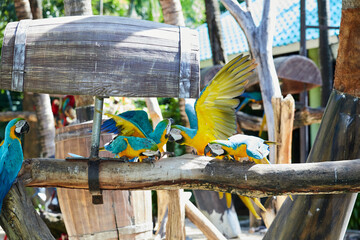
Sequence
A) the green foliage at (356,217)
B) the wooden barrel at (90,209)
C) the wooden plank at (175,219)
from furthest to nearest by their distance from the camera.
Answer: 1. the green foliage at (356,217)
2. the wooden plank at (175,219)
3. the wooden barrel at (90,209)

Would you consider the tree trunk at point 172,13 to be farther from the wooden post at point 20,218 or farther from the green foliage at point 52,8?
the green foliage at point 52,8

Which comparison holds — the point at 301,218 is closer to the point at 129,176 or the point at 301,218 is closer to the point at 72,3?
the point at 129,176

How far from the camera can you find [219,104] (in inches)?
110

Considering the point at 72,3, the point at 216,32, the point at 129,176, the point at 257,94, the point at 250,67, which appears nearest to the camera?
the point at 129,176

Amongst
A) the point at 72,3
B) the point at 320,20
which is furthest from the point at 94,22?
the point at 320,20

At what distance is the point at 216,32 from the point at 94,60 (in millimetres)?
4205

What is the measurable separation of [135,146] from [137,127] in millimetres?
190

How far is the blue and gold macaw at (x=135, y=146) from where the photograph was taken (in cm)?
251

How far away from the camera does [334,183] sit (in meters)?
2.33

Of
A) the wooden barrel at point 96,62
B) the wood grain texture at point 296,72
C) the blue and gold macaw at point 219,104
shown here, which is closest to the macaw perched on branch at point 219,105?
the blue and gold macaw at point 219,104

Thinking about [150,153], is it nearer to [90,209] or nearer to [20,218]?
[20,218]

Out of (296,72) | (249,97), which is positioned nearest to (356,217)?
(249,97)

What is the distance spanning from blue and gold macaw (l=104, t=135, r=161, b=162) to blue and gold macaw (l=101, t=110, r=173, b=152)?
11 centimetres

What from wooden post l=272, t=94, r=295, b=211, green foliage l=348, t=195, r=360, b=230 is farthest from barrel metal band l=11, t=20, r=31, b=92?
green foliage l=348, t=195, r=360, b=230
